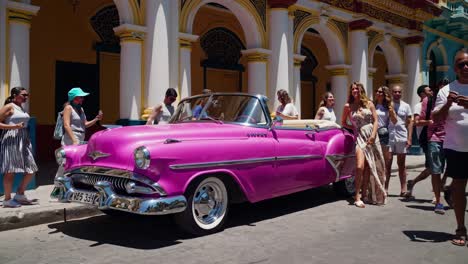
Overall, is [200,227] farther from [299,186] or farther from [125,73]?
[125,73]

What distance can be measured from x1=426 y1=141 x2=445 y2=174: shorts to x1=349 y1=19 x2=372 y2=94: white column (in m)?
8.43

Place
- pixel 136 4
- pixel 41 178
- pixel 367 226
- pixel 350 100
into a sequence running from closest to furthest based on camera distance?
pixel 367 226, pixel 350 100, pixel 41 178, pixel 136 4

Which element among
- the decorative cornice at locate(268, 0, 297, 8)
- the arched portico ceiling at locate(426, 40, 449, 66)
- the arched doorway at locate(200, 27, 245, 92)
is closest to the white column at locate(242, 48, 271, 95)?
the decorative cornice at locate(268, 0, 297, 8)

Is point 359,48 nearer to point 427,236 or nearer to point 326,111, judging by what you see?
point 326,111

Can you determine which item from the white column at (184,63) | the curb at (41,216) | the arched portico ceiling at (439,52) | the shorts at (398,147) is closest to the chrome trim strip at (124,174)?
the curb at (41,216)

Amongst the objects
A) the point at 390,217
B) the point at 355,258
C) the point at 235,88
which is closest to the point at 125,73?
the point at 390,217

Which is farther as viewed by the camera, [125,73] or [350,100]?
[125,73]

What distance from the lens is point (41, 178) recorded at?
26.9 ft

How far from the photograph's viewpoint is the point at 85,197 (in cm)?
450

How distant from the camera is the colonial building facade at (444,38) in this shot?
17.4 m

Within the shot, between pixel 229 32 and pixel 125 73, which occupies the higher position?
pixel 229 32

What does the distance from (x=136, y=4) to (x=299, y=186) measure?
17.0 feet

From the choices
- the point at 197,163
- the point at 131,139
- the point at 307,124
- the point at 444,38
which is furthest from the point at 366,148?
the point at 444,38

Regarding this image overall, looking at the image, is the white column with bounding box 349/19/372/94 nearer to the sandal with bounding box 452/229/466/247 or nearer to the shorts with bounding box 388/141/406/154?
the shorts with bounding box 388/141/406/154
